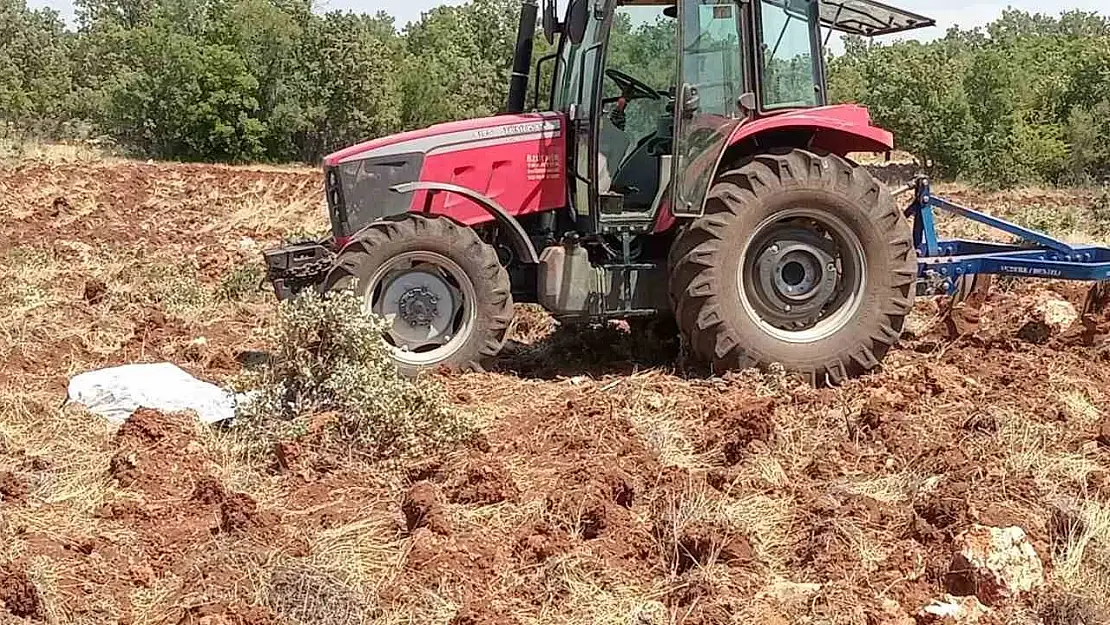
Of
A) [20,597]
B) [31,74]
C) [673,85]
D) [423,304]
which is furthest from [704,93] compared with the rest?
[31,74]

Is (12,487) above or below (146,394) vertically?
below

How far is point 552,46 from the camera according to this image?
7.67m

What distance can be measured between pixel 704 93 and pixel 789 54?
2.22 feet

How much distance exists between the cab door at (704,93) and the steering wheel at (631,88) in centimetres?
33

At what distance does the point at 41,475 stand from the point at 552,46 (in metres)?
4.37

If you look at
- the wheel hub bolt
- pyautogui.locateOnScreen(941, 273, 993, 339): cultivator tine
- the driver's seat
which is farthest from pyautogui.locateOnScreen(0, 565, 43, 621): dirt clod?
pyautogui.locateOnScreen(941, 273, 993, 339): cultivator tine

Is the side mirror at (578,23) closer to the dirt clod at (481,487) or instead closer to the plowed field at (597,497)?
the plowed field at (597,497)

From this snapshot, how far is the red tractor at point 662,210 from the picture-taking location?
6.59 meters

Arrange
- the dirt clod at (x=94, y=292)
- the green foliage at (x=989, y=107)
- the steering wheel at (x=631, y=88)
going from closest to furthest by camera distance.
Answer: the steering wheel at (x=631, y=88)
the dirt clod at (x=94, y=292)
the green foliage at (x=989, y=107)

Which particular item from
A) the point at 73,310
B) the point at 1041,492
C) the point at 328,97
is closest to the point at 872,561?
the point at 1041,492

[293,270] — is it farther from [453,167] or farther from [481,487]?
[481,487]

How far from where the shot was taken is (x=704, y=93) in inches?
261

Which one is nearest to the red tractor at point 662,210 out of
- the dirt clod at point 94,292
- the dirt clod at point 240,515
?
the dirt clod at point 240,515

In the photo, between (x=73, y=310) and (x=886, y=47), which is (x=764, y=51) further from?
(x=886, y=47)
